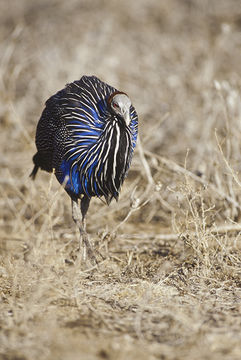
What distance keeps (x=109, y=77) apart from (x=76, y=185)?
16.8 ft

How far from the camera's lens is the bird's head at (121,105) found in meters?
4.03

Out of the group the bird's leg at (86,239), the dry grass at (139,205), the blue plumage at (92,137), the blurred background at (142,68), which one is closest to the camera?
the dry grass at (139,205)

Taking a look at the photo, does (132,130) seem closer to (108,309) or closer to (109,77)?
(108,309)

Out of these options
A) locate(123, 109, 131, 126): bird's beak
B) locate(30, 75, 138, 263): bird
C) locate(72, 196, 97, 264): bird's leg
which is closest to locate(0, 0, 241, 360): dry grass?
locate(72, 196, 97, 264): bird's leg

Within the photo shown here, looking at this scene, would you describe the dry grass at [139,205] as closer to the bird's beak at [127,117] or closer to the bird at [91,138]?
the bird at [91,138]

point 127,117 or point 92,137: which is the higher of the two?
point 127,117

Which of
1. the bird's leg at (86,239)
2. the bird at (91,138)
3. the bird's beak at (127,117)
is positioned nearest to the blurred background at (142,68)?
the bird's leg at (86,239)

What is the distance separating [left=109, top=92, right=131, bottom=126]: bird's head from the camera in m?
4.03

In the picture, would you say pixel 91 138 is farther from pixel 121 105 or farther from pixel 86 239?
pixel 86 239

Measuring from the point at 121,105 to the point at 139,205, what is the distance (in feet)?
7.66

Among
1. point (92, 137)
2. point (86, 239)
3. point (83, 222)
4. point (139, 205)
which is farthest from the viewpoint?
point (139, 205)

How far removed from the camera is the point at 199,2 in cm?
1311

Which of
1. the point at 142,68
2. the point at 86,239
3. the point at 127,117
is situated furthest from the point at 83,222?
the point at 142,68

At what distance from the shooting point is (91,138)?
14.0ft
